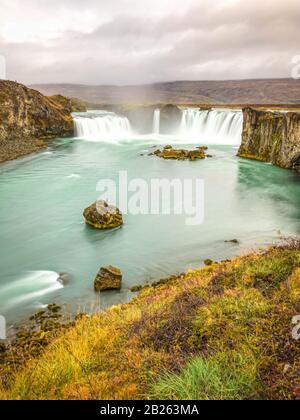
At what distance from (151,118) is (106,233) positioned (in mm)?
64645

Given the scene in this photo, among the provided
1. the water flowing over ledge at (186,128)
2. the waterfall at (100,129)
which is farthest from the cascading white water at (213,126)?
the waterfall at (100,129)

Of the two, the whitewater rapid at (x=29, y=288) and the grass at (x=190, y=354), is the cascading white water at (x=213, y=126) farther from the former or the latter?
the grass at (x=190, y=354)

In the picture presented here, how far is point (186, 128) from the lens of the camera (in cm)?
7438

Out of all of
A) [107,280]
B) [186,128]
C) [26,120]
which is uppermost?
[26,120]

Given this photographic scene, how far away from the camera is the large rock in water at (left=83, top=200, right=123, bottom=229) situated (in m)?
22.7

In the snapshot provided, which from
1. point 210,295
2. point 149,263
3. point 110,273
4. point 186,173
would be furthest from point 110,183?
point 210,295

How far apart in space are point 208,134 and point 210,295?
204ft

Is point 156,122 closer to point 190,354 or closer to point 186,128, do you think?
point 186,128

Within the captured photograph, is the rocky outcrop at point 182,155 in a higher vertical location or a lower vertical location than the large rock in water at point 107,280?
higher

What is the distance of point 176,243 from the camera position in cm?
2034

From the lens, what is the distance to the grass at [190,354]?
5.42 metres

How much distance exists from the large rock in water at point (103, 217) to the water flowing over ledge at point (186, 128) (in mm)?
41773

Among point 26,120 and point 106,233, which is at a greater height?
point 26,120

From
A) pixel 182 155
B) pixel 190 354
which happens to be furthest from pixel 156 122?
pixel 190 354
